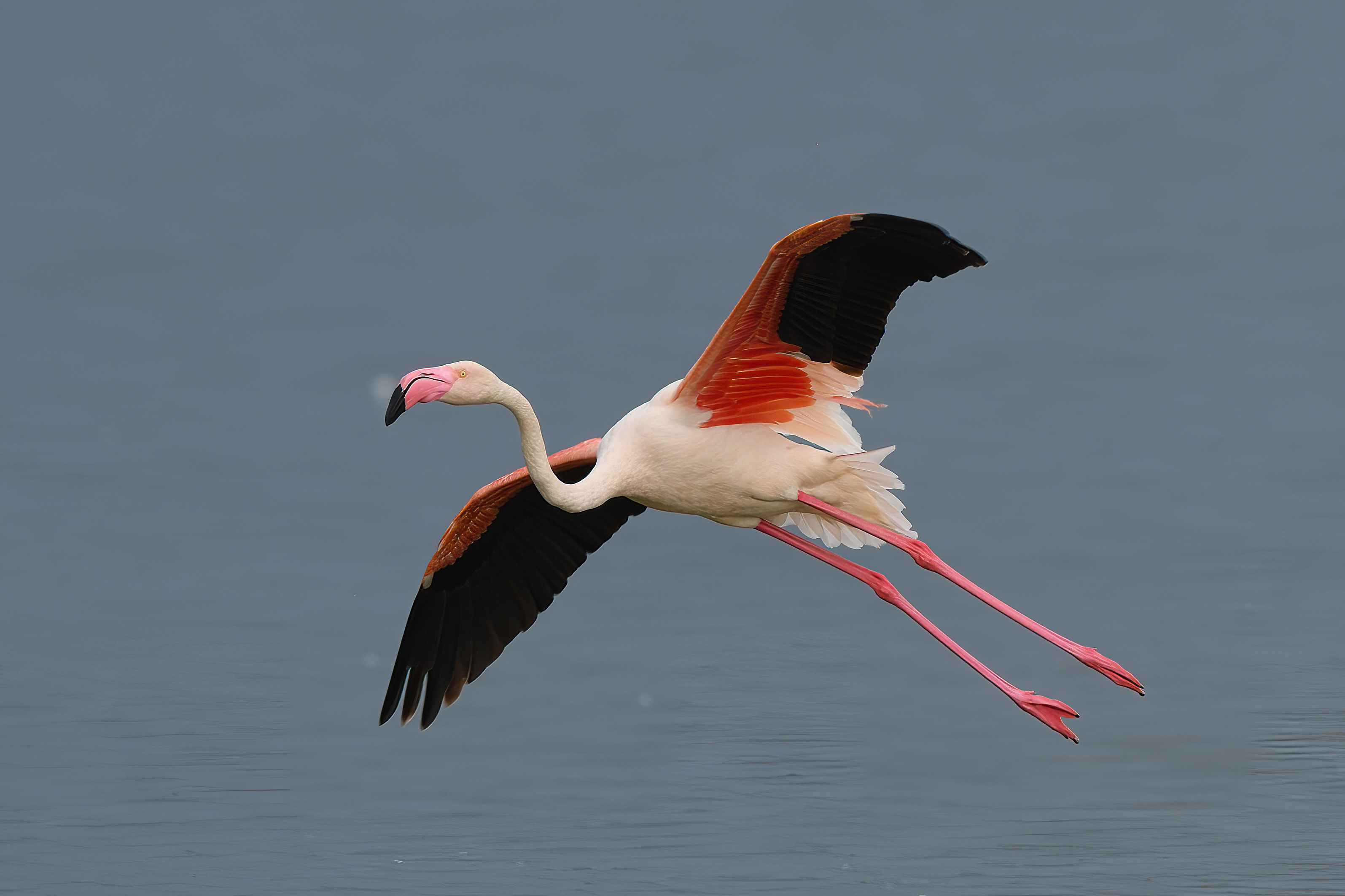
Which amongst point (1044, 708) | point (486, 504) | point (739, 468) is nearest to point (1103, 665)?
point (1044, 708)

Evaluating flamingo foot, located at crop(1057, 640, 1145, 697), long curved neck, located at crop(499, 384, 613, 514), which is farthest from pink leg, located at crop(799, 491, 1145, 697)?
long curved neck, located at crop(499, 384, 613, 514)

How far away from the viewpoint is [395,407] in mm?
9852

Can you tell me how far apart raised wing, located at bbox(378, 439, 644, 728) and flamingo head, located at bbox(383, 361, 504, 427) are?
2.42 metres

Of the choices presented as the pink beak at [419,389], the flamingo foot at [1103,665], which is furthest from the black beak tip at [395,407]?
the flamingo foot at [1103,665]

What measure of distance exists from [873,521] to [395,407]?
3586 mm

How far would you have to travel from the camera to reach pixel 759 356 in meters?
11.4

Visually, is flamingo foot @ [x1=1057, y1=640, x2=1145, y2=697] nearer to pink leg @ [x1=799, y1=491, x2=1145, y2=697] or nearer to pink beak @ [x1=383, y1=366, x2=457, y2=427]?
pink leg @ [x1=799, y1=491, x2=1145, y2=697]

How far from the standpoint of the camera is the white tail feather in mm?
11812

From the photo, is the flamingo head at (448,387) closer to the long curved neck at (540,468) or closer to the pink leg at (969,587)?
the long curved neck at (540,468)

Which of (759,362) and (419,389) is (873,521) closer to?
(759,362)

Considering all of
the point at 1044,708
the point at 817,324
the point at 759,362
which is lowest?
the point at 1044,708

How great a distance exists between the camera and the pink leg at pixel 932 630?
11.6 meters

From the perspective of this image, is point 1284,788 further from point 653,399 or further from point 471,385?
point 471,385

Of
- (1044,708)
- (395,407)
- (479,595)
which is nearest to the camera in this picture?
(395,407)
